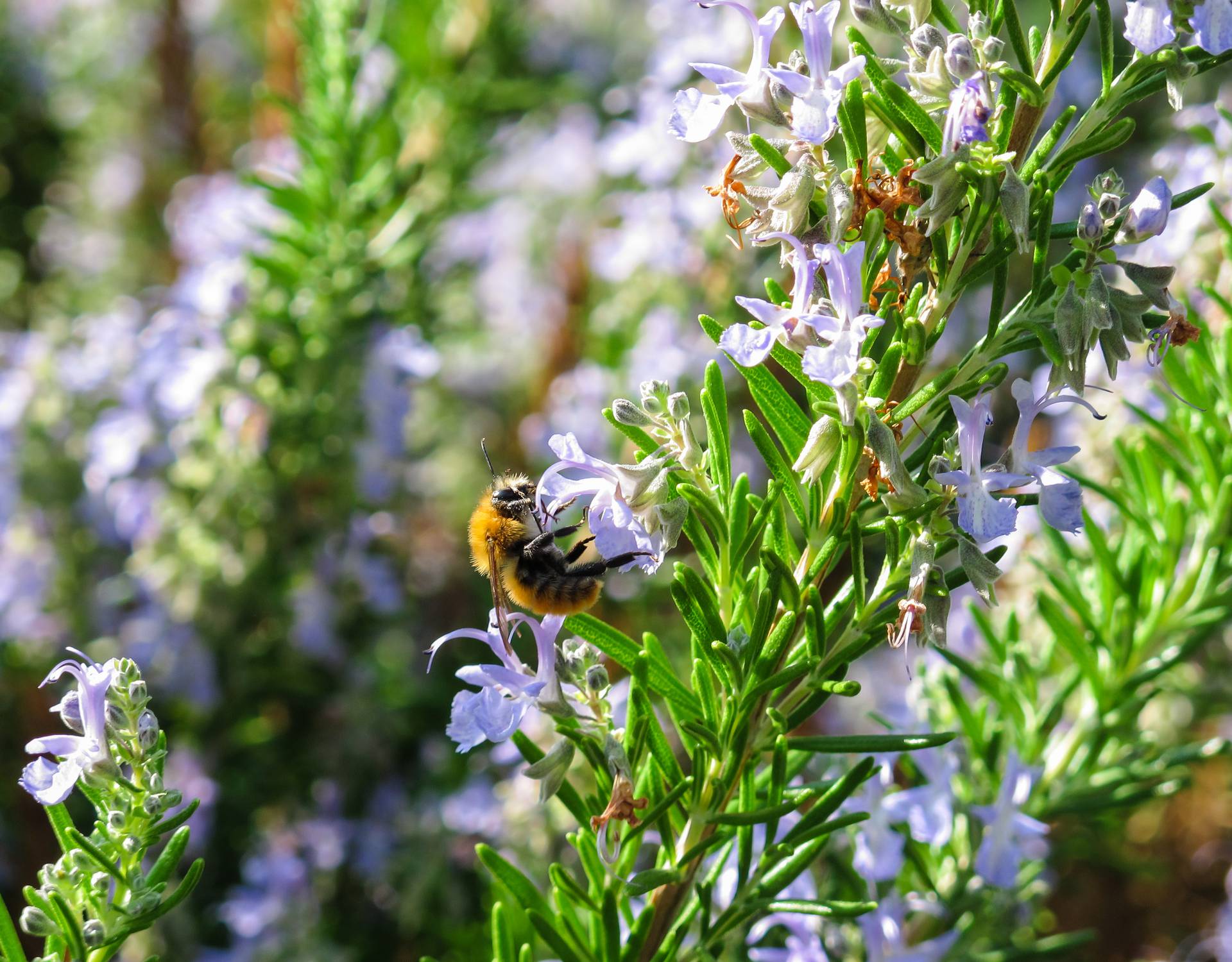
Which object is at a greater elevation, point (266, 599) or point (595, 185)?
point (595, 185)

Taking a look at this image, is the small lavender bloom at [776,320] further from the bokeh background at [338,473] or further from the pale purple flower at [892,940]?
the bokeh background at [338,473]

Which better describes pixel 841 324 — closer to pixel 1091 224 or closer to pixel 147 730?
pixel 1091 224

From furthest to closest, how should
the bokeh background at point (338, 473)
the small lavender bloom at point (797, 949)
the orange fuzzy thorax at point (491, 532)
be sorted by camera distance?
the bokeh background at point (338, 473) < the orange fuzzy thorax at point (491, 532) < the small lavender bloom at point (797, 949)

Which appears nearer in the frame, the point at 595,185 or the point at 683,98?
the point at 683,98

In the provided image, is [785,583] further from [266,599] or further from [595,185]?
[595,185]

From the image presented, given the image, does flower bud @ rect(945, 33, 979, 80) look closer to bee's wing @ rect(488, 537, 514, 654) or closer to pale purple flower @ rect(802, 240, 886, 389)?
pale purple flower @ rect(802, 240, 886, 389)

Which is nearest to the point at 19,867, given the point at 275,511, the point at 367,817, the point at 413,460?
the point at 367,817

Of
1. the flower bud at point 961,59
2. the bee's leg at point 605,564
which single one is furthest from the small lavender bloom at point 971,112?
the bee's leg at point 605,564
